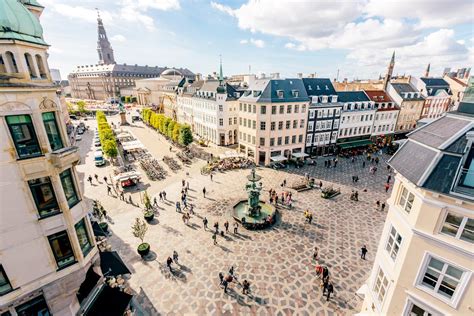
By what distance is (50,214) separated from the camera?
10047mm

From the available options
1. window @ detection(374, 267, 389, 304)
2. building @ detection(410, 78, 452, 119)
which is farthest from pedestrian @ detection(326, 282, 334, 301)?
building @ detection(410, 78, 452, 119)

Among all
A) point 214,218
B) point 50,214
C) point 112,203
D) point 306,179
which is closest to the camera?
point 50,214

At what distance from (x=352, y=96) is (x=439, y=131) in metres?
43.3

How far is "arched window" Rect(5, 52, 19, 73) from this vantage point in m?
8.29

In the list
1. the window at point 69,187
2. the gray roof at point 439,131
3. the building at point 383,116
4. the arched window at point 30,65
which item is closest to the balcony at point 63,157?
the window at point 69,187

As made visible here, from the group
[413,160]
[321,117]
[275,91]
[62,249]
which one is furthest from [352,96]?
[62,249]

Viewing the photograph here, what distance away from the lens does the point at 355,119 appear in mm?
47750

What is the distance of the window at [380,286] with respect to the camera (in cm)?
1174

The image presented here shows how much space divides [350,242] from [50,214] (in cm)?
2363

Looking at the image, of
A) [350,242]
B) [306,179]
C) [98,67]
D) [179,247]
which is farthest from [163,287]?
[98,67]

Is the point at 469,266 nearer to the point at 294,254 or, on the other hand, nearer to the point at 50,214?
the point at 294,254

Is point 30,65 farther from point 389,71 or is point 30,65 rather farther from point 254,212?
point 389,71

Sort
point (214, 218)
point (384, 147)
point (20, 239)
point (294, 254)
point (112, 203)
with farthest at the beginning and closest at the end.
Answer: point (384, 147) < point (112, 203) < point (214, 218) < point (294, 254) < point (20, 239)

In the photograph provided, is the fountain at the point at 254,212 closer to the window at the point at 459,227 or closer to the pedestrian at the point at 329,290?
the pedestrian at the point at 329,290
